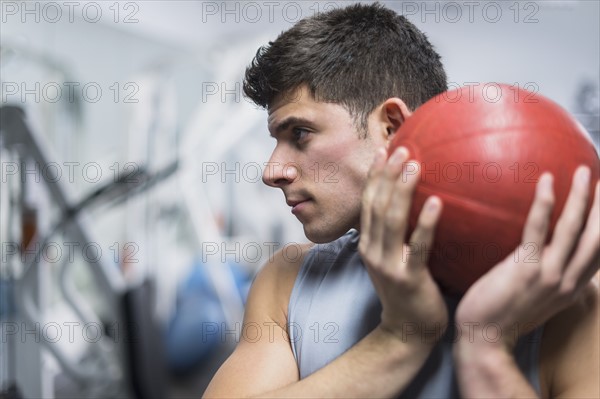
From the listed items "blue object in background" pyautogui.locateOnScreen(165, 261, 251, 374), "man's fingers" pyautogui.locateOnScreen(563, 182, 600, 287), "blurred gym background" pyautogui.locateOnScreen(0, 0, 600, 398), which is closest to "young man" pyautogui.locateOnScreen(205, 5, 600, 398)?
"man's fingers" pyautogui.locateOnScreen(563, 182, 600, 287)

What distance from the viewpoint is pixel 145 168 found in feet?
8.83

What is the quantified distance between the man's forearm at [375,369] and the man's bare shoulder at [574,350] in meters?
0.17

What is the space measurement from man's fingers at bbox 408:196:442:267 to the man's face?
9.1 inches

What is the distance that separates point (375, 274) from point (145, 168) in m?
2.09

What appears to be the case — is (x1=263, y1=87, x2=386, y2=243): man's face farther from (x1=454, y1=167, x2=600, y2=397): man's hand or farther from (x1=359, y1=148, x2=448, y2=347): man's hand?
(x1=454, y1=167, x2=600, y2=397): man's hand

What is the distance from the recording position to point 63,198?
2250 mm

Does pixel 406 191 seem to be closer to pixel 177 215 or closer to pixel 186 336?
pixel 186 336

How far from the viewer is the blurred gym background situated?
87.4 inches

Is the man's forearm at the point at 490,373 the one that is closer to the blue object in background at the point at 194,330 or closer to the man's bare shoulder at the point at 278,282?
the man's bare shoulder at the point at 278,282

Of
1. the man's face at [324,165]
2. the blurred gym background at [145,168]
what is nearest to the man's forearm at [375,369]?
the man's face at [324,165]

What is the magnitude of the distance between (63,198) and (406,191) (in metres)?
1.83

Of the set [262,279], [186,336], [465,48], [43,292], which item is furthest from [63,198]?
[465,48]

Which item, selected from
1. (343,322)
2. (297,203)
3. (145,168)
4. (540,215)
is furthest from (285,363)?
(145,168)

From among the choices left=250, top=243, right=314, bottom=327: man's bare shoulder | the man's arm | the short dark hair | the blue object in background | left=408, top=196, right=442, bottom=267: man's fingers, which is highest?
the short dark hair
